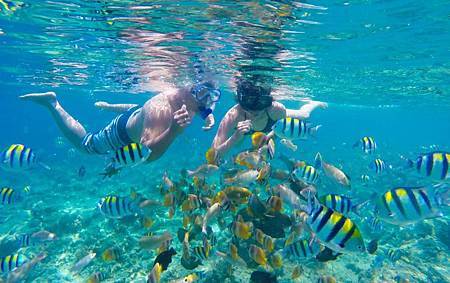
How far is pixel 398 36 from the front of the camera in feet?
40.4

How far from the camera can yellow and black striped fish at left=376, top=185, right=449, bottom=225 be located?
4.13 meters

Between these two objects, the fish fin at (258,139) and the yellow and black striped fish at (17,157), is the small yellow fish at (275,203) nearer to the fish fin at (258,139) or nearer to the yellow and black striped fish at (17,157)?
the fish fin at (258,139)

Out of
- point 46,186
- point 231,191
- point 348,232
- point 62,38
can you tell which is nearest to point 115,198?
point 231,191

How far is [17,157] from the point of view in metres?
7.47

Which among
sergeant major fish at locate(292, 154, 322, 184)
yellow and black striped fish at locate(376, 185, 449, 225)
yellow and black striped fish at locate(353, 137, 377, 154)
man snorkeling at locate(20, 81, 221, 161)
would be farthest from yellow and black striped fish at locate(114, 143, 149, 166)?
yellow and black striped fish at locate(353, 137, 377, 154)

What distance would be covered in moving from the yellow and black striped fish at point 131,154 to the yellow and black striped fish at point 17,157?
3599mm

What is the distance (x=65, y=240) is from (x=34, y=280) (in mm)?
2240

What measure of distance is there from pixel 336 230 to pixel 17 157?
289 inches

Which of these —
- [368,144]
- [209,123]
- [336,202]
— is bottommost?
[368,144]

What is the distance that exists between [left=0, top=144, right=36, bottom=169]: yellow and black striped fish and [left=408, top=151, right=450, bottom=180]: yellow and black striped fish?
8.33m

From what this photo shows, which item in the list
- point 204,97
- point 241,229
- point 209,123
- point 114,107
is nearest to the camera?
point 241,229

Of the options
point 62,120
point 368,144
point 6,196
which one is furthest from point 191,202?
point 62,120

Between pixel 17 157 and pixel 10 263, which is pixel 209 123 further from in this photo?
pixel 10 263

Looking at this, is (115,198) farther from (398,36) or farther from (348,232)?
(398,36)
